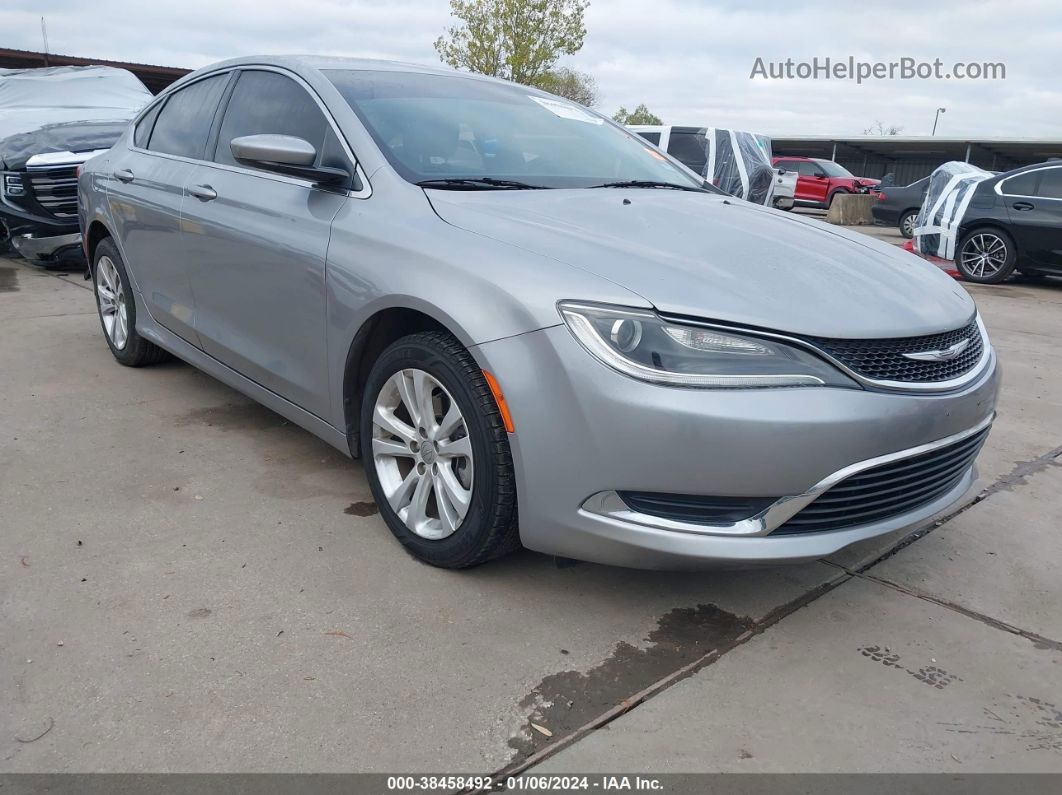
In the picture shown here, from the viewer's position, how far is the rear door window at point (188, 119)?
12.8 ft

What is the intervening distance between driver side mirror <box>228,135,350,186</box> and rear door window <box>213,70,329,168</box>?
0.17m

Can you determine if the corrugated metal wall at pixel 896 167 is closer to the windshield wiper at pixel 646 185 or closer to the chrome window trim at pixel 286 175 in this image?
the windshield wiper at pixel 646 185

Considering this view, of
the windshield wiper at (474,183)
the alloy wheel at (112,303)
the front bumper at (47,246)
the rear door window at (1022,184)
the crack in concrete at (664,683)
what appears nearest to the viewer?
the crack in concrete at (664,683)

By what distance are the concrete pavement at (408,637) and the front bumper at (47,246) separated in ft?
15.8

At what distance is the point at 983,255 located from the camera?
34.0 feet

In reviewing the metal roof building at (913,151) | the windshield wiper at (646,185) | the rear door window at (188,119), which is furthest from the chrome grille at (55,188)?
the metal roof building at (913,151)

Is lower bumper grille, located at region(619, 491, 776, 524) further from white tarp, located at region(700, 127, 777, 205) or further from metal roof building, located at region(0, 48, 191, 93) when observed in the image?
metal roof building, located at region(0, 48, 191, 93)

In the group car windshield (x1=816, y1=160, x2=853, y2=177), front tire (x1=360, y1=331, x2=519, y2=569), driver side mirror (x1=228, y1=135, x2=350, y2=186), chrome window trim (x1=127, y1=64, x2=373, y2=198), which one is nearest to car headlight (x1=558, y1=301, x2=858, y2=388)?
front tire (x1=360, y1=331, x2=519, y2=569)

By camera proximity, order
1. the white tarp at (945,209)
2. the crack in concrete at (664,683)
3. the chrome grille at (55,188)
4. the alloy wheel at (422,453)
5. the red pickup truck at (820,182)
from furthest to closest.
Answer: the red pickup truck at (820,182) → the white tarp at (945,209) → the chrome grille at (55,188) → the alloy wheel at (422,453) → the crack in concrete at (664,683)

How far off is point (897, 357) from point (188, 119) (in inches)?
130

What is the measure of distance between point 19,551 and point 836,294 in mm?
2548

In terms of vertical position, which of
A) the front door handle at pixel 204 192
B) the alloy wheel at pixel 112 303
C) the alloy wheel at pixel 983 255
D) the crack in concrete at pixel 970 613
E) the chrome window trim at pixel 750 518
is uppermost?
the front door handle at pixel 204 192

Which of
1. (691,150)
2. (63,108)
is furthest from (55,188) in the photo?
(691,150)

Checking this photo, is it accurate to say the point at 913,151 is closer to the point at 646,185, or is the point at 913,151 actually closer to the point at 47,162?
the point at 47,162
